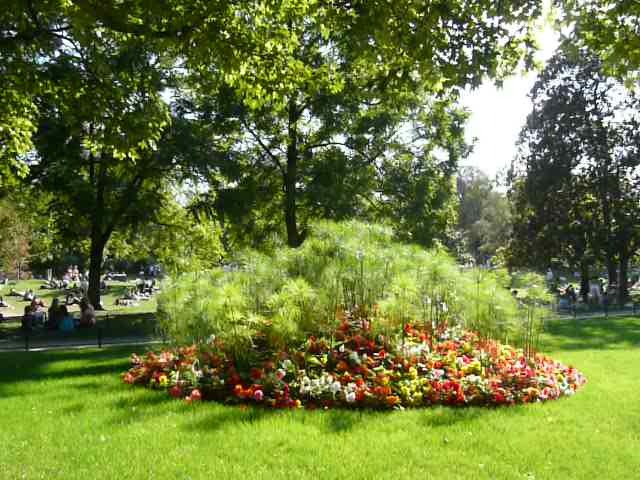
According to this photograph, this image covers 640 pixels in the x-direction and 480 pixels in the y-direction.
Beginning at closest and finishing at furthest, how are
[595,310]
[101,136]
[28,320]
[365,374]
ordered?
[365,374]
[101,136]
[28,320]
[595,310]

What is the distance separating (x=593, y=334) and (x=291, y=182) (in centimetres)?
1107

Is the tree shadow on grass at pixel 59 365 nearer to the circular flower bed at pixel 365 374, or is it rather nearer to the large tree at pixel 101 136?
the circular flower bed at pixel 365 374

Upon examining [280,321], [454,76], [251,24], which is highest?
[251,24]

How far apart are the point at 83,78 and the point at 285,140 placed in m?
10.4

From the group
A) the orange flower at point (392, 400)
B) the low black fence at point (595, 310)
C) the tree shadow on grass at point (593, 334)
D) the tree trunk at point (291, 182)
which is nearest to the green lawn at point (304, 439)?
the orange flower at point (392, 400)

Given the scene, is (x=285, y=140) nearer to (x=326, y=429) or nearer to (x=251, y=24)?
(x=251, y=24)

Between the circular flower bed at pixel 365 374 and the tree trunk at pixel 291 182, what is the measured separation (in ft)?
35.4

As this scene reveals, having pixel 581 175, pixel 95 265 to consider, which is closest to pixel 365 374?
pixel 95 265

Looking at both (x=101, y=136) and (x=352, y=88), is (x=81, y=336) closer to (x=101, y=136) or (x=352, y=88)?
(x=101, y=136)

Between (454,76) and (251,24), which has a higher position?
(251,24)

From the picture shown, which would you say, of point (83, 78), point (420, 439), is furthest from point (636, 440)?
point (83, 78)

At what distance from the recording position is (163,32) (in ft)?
25.9

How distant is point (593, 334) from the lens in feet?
59.2

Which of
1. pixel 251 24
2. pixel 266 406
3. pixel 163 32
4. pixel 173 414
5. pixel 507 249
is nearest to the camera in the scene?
pixel 173 414
